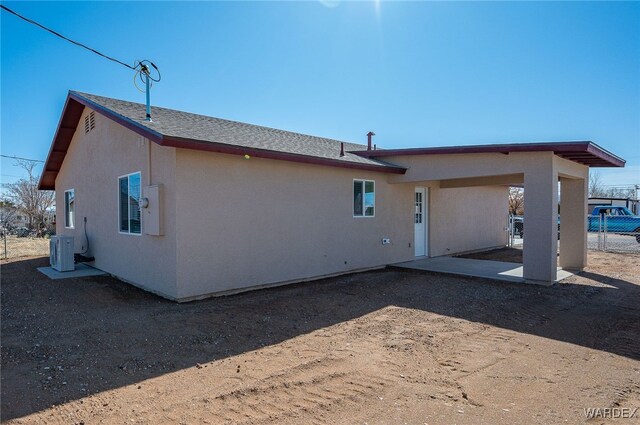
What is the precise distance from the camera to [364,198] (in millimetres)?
10156

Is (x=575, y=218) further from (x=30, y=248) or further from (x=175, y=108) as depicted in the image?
(x=30, y=248)

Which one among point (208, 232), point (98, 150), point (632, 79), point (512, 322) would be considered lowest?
point (512, 322)

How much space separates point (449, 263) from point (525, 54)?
6035mm

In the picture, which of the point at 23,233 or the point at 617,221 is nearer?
the point at 617,221

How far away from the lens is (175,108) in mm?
10609

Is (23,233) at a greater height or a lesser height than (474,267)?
greater

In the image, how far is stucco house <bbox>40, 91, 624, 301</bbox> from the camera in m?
6.97

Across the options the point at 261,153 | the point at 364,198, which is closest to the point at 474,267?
the point at 364,198

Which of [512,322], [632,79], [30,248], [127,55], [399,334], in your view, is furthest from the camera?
[30,248]

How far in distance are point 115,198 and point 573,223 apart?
1211 centimetres

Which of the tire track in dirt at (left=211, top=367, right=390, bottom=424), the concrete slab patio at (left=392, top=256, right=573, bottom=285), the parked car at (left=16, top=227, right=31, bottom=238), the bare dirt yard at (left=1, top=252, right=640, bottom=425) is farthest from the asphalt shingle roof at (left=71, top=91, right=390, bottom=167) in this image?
the parked car at (left=16, top=227, right=31, bottom=238)

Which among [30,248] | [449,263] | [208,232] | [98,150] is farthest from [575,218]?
[30,248]

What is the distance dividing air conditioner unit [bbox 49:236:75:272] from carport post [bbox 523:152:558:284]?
11187 mm

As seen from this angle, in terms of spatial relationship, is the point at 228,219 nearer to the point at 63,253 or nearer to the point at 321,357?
the point at 321,357
